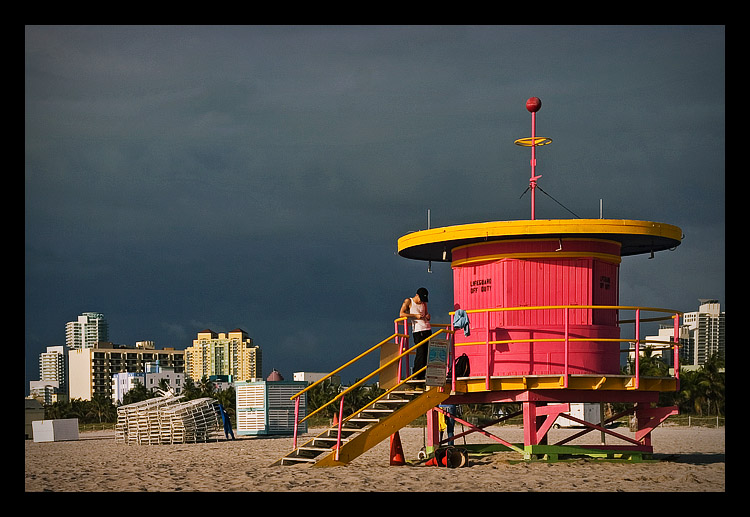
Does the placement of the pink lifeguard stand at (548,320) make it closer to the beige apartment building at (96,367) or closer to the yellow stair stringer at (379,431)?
the yellow stair stringer at (379,431)

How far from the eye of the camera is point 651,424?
20.4 meters

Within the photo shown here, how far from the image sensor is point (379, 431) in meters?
18.2

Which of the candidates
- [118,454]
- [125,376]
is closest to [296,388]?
[118,454]

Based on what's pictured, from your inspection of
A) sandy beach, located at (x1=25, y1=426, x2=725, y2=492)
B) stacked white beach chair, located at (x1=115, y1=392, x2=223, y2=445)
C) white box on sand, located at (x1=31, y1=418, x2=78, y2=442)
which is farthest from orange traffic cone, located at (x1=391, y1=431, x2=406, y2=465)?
white box on sand, located at (x1=31, y1=418, x2=78, y2=442)

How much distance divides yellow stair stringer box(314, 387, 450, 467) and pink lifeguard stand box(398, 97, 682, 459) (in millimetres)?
727

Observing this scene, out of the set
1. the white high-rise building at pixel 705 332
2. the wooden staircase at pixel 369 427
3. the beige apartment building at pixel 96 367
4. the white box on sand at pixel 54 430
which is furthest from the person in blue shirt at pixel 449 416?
the beige apartment building at pixel 96 367

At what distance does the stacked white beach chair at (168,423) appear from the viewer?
110 feet

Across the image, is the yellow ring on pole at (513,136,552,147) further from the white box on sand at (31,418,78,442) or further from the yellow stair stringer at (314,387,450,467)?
the white box on sand at (31,418,78,442)

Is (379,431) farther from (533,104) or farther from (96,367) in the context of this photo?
(96,367)

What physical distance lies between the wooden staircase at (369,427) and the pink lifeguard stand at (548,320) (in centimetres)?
74

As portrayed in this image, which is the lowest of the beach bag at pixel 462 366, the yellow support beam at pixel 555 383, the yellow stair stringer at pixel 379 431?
the yellow stair stringer at pixel 379 431

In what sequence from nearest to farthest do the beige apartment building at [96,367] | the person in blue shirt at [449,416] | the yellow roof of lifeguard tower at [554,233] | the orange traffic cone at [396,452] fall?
the yellow roof of lifeguard tower at [554,233]
the orange traffic cone at [396,452]
the person in blue shirt at [449,416]
the beige apartment building at [96,367]

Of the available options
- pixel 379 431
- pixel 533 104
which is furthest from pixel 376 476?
pixel 533 104
